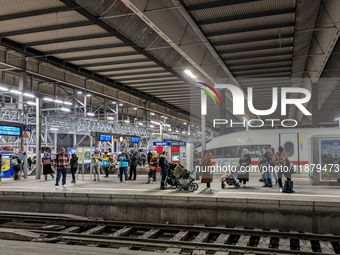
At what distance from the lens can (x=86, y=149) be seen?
1731cm

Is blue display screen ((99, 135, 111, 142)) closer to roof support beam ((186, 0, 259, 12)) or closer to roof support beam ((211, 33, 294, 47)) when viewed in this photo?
roof support beam ((211, 33, 294, 47))

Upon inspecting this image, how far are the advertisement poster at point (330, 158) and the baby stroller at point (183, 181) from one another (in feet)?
16.9

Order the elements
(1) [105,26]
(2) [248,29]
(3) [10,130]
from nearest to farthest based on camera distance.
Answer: (1) [105,26] → (2) [248,29] → (3) [10,130]

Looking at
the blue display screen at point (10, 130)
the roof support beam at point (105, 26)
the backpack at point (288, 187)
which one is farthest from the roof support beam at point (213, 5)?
the blue display screen at point (10, 130)

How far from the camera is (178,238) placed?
8.31 m

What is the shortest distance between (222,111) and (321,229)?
1223 cm

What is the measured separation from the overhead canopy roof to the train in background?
180cm

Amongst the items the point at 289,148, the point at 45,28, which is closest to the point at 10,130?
the point at 45,28

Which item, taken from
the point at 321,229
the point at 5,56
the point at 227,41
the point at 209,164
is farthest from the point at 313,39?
the point at 5,56

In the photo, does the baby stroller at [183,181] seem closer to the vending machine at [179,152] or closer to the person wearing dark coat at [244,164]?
the person wearing dark coat at [244,164]

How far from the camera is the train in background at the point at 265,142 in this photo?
17.5m

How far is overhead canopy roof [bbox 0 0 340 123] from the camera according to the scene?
38.8 feet

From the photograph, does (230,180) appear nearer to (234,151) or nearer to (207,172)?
(207,172)

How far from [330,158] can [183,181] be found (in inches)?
226
